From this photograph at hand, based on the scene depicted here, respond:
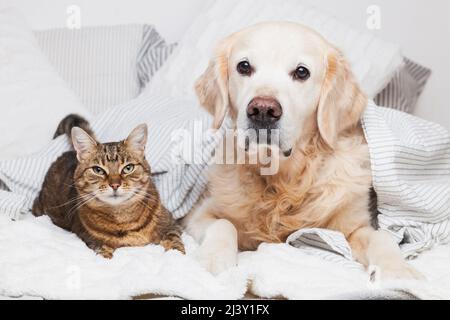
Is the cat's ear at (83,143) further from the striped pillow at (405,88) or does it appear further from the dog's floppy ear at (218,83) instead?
the striped pillow at (405,88)

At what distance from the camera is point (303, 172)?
69.4 inches

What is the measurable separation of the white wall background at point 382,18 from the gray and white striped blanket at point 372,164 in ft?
2.63

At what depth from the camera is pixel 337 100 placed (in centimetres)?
172

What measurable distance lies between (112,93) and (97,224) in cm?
117

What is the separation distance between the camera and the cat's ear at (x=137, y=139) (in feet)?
5.51

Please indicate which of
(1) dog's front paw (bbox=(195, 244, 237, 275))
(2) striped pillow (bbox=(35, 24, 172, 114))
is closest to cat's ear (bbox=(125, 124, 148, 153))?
(1) dog's front paw (bbox=(195, 244, 237, 275))

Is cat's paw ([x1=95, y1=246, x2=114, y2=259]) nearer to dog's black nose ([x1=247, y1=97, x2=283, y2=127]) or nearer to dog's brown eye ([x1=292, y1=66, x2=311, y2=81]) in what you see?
dog's black nose ([x1=247, y1=97, x2=283, y2=127])

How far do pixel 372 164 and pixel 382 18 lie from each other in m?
1.41

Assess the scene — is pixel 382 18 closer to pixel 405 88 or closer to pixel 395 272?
pixel 405 88

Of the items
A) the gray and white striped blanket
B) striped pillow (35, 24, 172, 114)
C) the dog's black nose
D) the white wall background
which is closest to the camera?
the dog's black nose

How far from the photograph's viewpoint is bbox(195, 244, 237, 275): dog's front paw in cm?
149

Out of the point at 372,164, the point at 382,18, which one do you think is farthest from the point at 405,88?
the point at 372,164

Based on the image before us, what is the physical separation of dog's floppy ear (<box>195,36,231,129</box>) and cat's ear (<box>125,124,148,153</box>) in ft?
0.72

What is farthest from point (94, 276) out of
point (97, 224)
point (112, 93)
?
point (112, 93)
